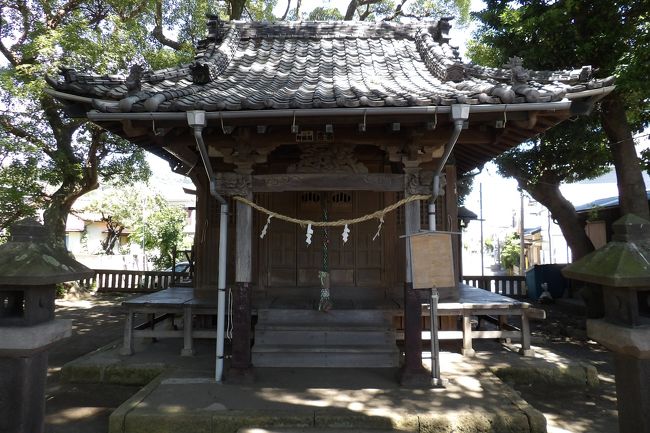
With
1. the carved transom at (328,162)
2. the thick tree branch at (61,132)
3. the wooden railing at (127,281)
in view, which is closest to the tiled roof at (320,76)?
the carved transom at (328,162)

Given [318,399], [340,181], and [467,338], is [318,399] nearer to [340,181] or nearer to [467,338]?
[340,181]

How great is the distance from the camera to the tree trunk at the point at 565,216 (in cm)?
1194

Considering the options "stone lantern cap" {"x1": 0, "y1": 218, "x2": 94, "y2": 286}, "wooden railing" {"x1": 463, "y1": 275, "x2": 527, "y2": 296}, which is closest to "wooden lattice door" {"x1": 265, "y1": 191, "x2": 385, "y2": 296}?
"stone lantern cap" {"x1": 0, "y1": 218, "x2": 94, "y2": 286}

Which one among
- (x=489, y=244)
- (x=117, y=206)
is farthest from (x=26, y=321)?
(x=489, y=244)

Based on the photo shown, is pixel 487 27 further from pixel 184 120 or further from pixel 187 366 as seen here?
pixel 187 366

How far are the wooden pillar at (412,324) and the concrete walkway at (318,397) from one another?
0.61 feet

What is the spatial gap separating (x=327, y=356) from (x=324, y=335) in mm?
324

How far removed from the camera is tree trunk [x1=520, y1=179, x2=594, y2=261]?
11.9m

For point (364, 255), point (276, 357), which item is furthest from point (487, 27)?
point (276, 357)

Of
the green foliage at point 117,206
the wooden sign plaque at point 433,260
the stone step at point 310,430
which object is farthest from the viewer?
the green foliage at point 117,206

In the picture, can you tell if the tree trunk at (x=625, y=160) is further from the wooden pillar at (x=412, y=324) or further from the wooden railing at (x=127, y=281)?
the wooden railing at (x=127, y=281)

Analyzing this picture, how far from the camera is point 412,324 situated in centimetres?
550

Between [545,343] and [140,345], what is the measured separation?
840 centimetres

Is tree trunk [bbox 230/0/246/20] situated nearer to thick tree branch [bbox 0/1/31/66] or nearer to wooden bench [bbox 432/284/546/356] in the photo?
thick tree branch [bbox 0/1/31/66]
